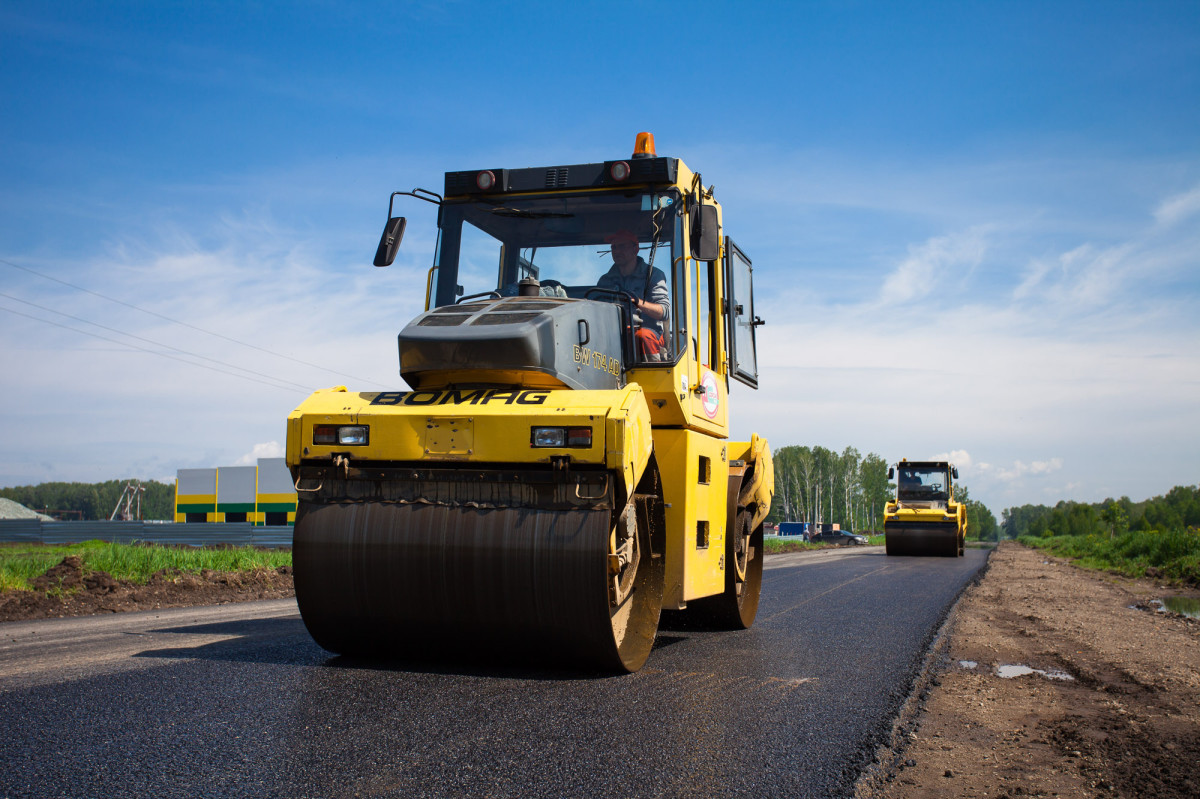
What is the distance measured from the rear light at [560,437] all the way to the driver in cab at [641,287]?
1.45 metres

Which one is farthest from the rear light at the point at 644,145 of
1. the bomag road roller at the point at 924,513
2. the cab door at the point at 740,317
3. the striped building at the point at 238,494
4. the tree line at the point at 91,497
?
the tree line at the point at 91,497

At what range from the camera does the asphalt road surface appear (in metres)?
2.98

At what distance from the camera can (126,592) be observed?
9.65 m

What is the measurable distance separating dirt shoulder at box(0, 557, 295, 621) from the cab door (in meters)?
6.35

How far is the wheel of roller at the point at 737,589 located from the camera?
6.79 meters

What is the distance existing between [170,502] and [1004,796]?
146244mm

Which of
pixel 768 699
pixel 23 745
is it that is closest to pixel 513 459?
pixel 768 699

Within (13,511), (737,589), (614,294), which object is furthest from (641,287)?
(13,511)

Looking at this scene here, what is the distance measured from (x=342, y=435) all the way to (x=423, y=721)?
1.59 m

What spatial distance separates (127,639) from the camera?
20.1 feet

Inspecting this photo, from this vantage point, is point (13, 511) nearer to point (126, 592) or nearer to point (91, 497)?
point (126, 592)

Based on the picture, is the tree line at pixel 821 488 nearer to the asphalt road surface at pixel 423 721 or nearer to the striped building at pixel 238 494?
the striped building at pixel 238 494

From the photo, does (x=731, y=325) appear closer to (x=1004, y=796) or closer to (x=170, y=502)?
(x=1004, y=796)

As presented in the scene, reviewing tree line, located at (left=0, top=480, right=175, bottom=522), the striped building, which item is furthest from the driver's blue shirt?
tree line, located at (left=0, top=480, right=175, bottom=522)
